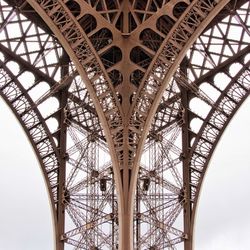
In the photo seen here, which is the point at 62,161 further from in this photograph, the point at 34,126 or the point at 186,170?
the point at 186,170

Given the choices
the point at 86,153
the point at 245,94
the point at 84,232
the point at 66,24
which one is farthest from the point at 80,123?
the point at 66,24

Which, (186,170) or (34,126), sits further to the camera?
(186,170)

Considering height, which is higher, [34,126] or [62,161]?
[34,126]

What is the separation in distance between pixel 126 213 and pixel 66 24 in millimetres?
6233

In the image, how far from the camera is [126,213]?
86.3ft

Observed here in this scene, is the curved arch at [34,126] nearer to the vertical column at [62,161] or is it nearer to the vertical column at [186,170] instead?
the vertical column at [62,161]

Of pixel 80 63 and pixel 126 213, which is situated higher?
pixel 80 63

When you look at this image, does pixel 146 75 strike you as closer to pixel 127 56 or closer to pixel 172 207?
pixel 127 56

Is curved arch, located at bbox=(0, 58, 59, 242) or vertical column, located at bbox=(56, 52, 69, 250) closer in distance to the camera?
curved arch, located at bbox=(0, 58, 59, 242)

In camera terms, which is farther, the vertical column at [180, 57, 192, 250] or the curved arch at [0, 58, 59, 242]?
the vertical column at [180, 57, 192, 250]

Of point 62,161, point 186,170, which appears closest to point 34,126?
point 62,161

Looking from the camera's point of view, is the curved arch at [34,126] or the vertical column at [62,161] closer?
the curved arch at [34,126]

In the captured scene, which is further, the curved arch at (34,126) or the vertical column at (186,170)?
the vertical column at (186,170)

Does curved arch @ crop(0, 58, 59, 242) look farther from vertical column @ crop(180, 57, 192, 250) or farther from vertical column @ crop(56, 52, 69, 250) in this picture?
A: vertical column @ crop(180, 57, 192, 250)
